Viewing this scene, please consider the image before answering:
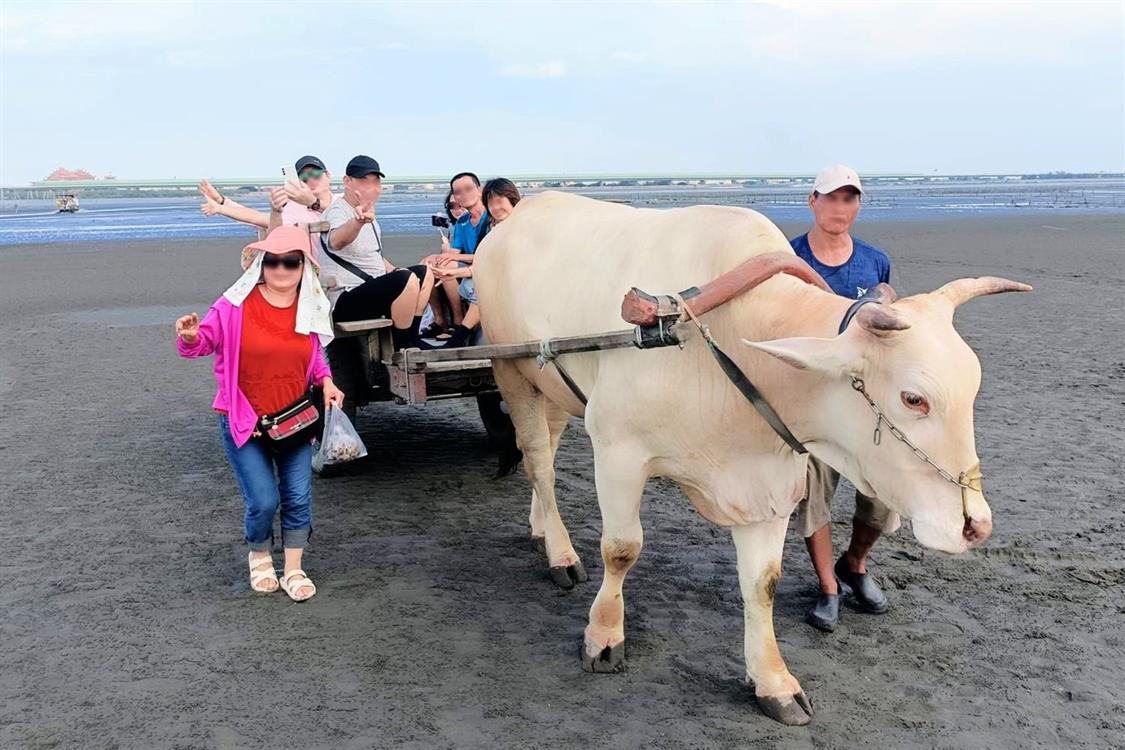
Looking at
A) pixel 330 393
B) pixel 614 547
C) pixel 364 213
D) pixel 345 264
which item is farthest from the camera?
pixel 345 264

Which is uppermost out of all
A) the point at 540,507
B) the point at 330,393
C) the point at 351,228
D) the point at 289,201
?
the point at 289,201

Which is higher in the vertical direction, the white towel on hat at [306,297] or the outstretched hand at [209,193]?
the outstretched hand at [209,193]

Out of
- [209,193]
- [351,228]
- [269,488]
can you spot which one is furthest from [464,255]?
[269,488]

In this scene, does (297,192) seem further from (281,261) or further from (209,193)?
(281,261)

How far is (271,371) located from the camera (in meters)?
→ 4.41

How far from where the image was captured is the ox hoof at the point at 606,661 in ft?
12.9

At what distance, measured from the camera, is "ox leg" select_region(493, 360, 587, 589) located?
488cm

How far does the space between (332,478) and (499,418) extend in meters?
1.25

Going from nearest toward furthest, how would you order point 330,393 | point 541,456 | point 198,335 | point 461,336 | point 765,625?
point 765,625, point 198,335, point 330,393, point 541,456, point 461,336

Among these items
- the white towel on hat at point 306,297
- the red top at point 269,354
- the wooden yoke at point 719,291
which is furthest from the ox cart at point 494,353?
the red top at point 269,354

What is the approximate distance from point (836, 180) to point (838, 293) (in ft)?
1.69

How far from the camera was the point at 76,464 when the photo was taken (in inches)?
269

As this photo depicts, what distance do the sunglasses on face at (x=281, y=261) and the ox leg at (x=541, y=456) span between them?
3.94 ft

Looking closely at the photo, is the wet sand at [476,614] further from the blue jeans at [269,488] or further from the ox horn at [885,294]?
the ox horn at [885,294]
